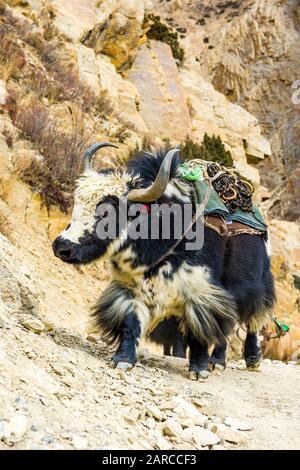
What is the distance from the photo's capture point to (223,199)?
215 inches

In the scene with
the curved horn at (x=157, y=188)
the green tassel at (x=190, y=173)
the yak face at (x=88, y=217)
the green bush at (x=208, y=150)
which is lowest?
the yak face at (x=88, y=217)

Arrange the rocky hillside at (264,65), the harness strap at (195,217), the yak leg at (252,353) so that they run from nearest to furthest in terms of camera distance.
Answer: the harness strap at (195,217) < the yak leg at (252,353) < the rocky hillside at (264,65)

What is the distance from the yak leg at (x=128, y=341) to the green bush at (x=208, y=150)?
34.4 feet

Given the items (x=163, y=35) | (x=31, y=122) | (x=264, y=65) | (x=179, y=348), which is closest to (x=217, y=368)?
(x=179, y=348)

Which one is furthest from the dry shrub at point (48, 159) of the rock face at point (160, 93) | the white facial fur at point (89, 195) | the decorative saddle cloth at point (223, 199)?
the rock face at point (160, 93)

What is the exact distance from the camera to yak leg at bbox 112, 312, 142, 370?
14.1 ft

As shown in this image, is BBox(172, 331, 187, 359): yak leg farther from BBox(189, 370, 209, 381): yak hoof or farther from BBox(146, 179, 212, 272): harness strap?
BBox(146, 179, 212, 272): harness strap

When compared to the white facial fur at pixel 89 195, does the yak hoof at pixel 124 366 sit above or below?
below

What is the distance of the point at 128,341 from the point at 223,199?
1737mm

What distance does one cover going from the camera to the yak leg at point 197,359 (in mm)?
Answer: 4770

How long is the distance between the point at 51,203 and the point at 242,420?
4475 mm

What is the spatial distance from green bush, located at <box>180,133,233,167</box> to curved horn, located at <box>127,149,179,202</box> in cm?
1032

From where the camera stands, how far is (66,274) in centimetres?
721

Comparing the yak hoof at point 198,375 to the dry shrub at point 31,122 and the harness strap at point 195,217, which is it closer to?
the harness strap at point 195,217
